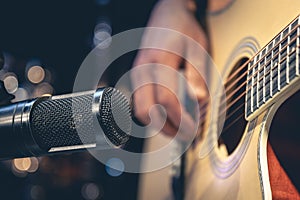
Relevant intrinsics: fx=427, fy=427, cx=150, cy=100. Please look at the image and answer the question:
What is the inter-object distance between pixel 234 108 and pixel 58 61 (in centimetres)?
141

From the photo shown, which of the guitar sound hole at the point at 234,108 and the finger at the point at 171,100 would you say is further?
the finger at the point at 171,100

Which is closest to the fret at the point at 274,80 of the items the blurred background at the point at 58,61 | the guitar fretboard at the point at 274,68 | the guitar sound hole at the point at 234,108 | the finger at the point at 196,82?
the guitar fretboard at the point at 274,68

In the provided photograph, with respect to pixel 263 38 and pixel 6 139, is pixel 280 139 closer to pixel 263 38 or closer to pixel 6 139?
pixel 263 38

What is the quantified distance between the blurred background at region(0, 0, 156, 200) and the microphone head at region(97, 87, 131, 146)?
109 cm

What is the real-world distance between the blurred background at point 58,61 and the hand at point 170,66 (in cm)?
47

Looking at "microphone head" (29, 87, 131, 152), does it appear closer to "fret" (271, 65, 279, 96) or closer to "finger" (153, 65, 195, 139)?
"fret" (271, 65, 279, 96)

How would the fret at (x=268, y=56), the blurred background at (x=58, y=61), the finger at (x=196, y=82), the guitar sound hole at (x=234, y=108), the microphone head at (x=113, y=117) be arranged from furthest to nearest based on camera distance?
1. the blurred background at (x=58, y=61)
2. the finger at (x=196, y=82)
3. the guitar sound hole at (x=234, y=108)
4. the fret at (x=268, y=56)
5. the microphone head at (x=113, y=117)

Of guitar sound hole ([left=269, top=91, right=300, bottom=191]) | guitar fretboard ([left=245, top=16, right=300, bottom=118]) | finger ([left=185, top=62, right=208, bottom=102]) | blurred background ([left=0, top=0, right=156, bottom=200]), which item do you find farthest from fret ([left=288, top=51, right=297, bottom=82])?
blurred background ([left=0, top=0, right=156, bottom=200])

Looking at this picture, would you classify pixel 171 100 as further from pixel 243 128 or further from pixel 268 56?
pixel 268 56

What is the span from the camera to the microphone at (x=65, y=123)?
1.81 feet

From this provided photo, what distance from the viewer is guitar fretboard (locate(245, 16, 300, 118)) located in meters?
0.57

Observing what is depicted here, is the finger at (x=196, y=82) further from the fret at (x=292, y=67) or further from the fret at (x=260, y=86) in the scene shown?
the fret at (x=292, y=67)

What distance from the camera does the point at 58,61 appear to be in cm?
214

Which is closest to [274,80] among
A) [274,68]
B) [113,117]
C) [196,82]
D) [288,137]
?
[274,68]
